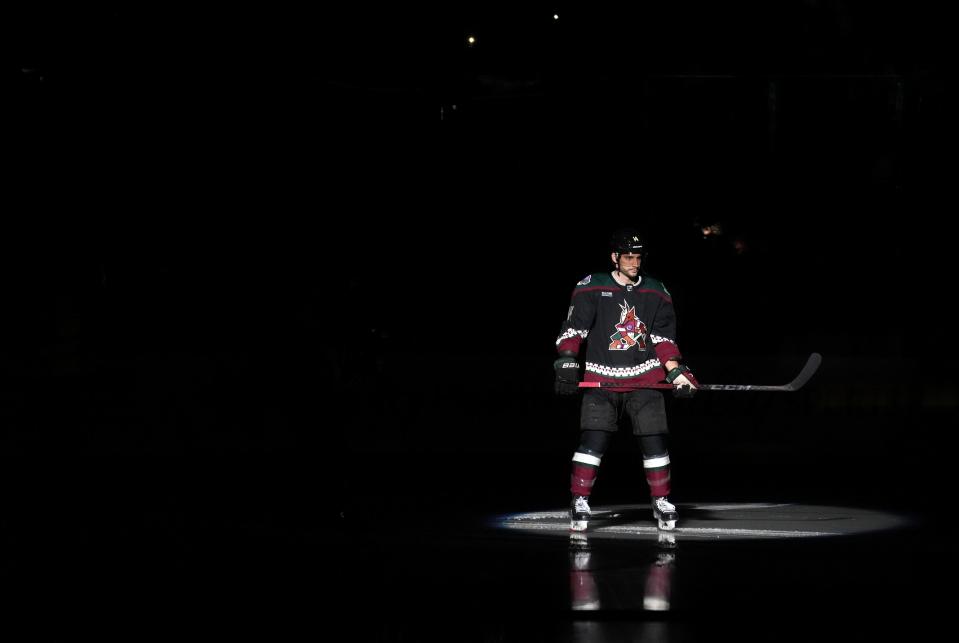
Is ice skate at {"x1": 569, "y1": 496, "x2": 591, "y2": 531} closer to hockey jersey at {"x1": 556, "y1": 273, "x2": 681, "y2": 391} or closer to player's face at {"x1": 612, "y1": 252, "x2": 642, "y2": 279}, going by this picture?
hockey jersey at {"x1": 556, "y1": 273, "x2": 681, "y2": 391}

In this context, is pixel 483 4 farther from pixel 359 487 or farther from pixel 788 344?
pixel 359 487

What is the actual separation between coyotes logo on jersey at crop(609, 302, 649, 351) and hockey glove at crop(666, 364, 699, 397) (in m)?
0.30

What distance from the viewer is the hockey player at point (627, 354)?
10.4 meters

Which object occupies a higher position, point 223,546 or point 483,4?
point 483,4

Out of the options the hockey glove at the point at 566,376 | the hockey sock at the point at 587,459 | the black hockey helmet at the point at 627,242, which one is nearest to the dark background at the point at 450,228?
the hockey sock at the point at 587,459

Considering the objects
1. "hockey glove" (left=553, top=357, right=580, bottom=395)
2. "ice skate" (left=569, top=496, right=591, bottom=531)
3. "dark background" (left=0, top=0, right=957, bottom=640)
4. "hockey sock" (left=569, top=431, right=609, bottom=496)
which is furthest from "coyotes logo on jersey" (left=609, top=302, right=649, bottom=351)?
"dark background" (left=0, top=0, right=957, bottom=640)

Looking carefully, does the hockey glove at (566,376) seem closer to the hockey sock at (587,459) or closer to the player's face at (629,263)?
the hockey sock at (587,459)

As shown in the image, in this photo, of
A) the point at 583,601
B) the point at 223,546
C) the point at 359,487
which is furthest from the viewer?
the point at 359,487

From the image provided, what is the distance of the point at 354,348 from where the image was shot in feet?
58.6

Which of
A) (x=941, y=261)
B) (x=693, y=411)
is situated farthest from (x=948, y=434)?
(x=941, y=261)

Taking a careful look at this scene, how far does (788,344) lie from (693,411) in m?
2.85

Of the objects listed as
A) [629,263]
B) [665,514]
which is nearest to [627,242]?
[629,263]

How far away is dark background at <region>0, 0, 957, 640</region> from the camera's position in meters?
17.4

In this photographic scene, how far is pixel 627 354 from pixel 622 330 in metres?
0.17
